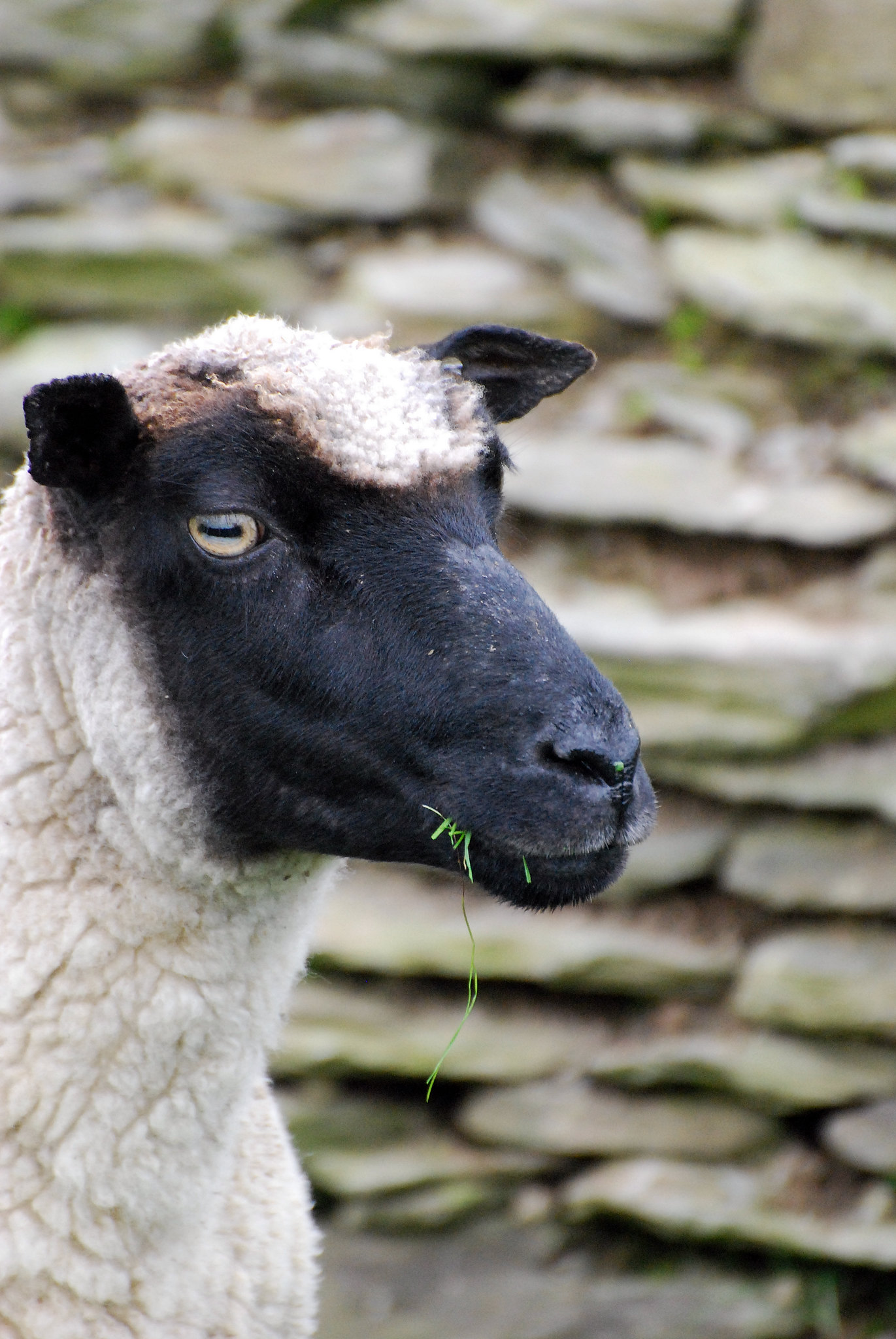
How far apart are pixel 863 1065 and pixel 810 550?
7.36 feet

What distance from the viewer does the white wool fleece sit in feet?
8.31

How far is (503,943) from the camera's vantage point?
6027 mm

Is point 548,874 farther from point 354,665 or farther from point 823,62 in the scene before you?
point 823,62

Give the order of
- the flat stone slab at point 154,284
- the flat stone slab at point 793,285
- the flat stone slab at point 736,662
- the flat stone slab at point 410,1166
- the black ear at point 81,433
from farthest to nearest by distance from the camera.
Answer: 1. the flat stone slab at point 154,284
2. the flat stone slab at point 410,1166
3. the flat stone slab at point 793,285
4. the flat stone slab at point 736,662
5. the black ear at point 81,433

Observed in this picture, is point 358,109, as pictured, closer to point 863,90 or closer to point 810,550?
point 863,90

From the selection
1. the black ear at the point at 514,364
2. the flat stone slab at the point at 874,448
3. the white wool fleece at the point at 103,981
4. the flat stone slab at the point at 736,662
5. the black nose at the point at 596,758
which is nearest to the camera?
the black nose at the point at 596,758

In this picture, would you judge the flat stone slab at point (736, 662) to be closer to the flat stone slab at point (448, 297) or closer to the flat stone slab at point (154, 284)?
the flat stone slab at point (448, 297)

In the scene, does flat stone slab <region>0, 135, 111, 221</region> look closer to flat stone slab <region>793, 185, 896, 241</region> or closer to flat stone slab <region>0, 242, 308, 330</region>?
flat stone slab <region>0, 242, 308, 330</region>

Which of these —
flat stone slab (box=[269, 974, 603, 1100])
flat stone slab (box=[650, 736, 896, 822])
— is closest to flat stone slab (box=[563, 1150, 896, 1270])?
flat stone slab (box=[269, 974, 603, 1100])

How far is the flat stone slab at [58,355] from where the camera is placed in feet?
21.6

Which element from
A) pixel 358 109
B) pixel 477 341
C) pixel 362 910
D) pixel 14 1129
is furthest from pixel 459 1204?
pixel 358 109

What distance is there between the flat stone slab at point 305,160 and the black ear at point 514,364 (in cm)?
367

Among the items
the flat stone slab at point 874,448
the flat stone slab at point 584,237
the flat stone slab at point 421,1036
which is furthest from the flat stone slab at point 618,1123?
the flat stone slab at point 584,237

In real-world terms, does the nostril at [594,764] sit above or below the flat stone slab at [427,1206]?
above
